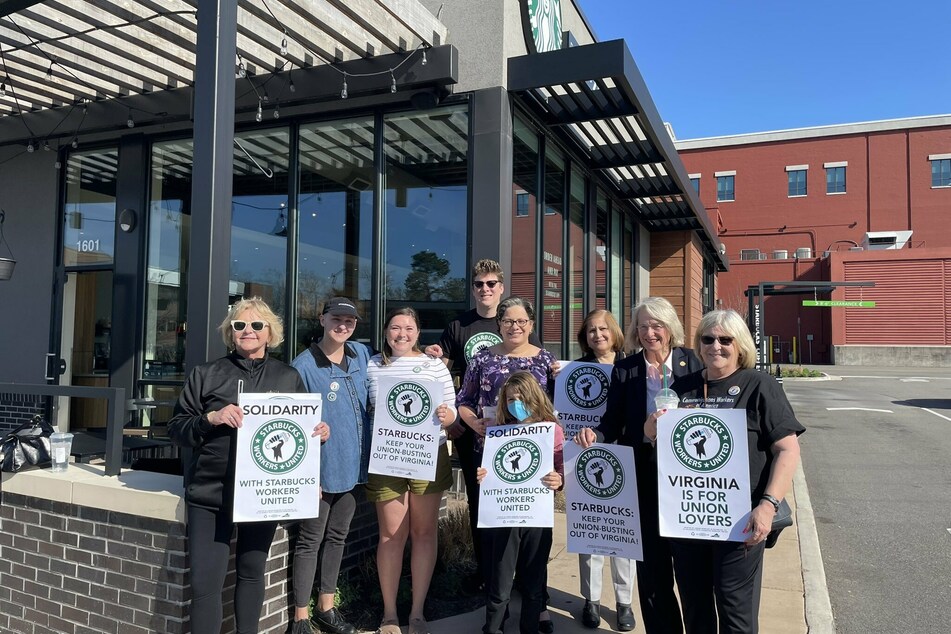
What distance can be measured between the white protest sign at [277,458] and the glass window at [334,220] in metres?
3.42

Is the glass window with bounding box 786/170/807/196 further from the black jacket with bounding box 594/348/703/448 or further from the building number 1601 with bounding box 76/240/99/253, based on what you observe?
the black jacket with bounding box 594/348/703/448

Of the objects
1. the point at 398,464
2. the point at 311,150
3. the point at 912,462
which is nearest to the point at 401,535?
the point at 398,464

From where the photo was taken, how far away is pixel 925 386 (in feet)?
70.9

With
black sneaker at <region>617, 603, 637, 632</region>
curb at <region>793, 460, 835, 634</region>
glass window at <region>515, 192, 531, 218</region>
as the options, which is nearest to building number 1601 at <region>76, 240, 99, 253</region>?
glass window at <region>515, 192, 531, 218</region>

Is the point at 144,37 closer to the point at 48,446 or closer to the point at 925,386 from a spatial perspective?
the point at 48,446

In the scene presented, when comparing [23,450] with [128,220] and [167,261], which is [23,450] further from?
[128,220]

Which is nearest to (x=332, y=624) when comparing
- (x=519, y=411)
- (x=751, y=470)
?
(x=519, y=411)

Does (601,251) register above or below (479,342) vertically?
above

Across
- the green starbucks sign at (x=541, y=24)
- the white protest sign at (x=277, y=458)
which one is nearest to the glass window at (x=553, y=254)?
the green starbucks sign at (x=541, y=24)

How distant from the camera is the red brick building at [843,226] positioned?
3538 centimetres

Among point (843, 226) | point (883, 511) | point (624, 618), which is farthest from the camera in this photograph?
point (843, 226)

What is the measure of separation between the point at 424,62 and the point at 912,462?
8.62 meters

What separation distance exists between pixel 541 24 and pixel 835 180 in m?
40.4

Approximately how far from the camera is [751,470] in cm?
270
